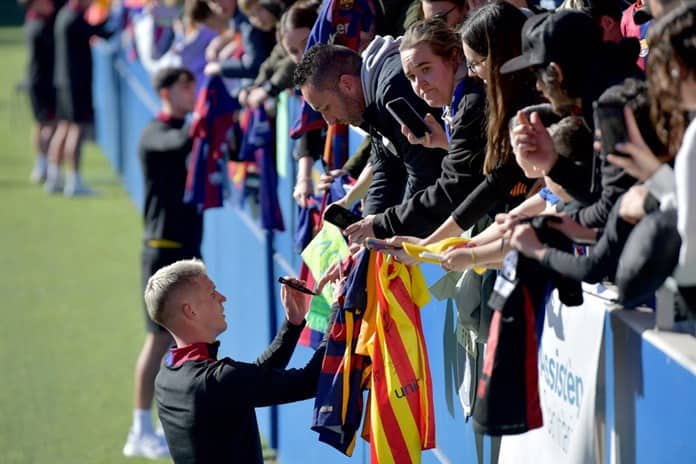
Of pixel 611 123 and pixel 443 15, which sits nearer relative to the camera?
pixel 611 123

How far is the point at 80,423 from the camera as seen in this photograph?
8.02 metres

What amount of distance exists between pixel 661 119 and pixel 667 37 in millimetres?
242

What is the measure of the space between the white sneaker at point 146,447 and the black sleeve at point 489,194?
12.8 ft

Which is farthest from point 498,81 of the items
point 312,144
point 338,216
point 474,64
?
point 312,144

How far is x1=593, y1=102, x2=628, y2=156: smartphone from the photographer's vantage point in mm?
3137

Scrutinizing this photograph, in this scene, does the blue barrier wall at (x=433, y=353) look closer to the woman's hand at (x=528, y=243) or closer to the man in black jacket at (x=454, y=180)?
the woman's hand at (x=528, y=243)

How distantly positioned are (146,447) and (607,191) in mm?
4796

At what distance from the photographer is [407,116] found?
440cm

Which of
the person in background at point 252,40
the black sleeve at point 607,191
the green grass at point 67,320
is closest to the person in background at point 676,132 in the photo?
the black sleeve at point 607,191

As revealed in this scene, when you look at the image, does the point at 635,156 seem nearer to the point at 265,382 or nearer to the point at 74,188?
the point at 265,382

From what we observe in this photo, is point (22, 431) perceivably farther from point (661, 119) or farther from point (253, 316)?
point (661, 119)

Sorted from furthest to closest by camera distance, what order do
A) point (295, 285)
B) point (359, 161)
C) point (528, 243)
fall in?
point (359, 161) < point (295, 285) < point (528, 243)

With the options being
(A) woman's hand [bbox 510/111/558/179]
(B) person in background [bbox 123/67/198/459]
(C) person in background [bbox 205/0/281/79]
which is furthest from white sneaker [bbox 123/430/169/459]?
(A) woman's hand [bbox 510/111/558/179]

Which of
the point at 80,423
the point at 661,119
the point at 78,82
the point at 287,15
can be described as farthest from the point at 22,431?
the point at 78,82
